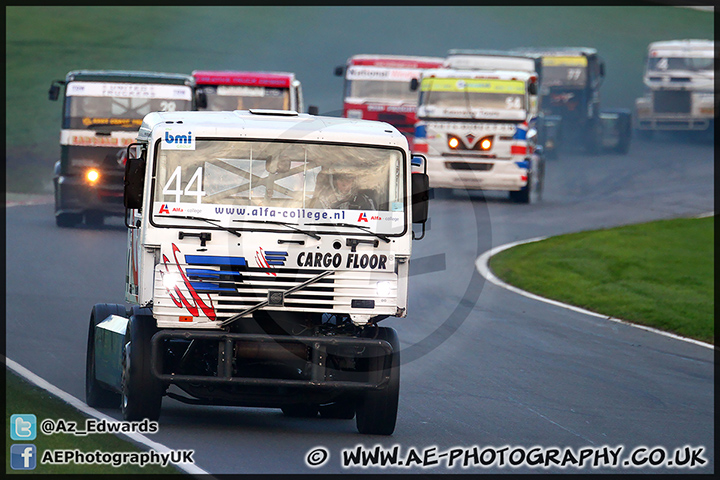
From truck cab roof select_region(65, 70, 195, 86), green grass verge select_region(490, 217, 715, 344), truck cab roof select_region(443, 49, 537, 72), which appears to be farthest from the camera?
truck cab roof select_region(443, 49, 537, 72)

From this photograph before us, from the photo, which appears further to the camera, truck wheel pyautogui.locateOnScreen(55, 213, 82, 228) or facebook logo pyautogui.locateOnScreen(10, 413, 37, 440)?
truck wheel pyautogui.locateOnScreen(55, 213, 82, 228)

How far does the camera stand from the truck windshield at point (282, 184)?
869cm

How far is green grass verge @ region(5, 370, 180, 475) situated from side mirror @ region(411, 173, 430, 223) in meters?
2.75

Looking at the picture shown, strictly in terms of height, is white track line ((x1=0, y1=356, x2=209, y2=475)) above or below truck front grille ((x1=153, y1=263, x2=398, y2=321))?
below

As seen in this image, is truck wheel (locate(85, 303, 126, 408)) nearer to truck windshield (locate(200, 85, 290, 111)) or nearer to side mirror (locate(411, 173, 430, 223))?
side mirror (locate(411, 173, 430, 223))

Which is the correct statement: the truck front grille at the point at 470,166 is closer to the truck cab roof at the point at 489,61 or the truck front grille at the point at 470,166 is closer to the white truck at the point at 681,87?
the truck cab roof at the point at 489,61

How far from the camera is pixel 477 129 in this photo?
26703mm


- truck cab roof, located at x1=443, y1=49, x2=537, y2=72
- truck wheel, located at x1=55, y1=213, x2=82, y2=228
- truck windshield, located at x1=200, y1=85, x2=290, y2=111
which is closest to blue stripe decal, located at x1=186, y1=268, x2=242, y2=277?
truck wheel, located at x1=55, y1=213, x2=82, y2=228

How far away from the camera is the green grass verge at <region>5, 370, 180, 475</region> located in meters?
7.41

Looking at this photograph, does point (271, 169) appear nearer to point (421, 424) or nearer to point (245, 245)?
point (245, 245)

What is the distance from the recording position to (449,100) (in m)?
27.0

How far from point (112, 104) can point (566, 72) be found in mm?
21404

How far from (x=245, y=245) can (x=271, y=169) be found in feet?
2.11

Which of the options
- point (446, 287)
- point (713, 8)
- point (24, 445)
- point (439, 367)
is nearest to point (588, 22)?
point (713, 8)
